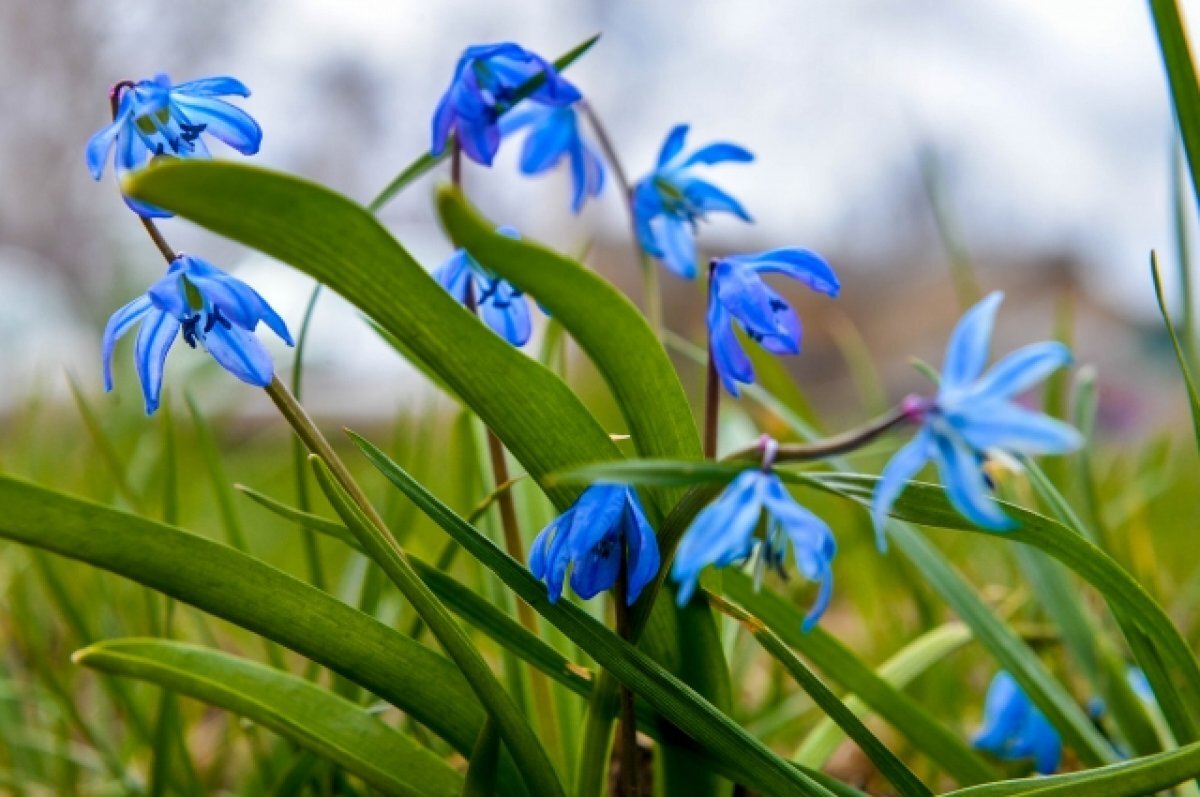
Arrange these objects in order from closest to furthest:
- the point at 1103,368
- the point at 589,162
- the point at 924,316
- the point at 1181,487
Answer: the point at 589,162, the point at 1181,487, the point at 1103,368, the point at 924,316

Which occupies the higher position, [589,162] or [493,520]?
[589,162]

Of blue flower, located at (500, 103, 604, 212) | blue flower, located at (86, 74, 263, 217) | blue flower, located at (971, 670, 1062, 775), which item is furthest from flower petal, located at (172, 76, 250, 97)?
blue flower, located at (971, 670, 1062, 775)

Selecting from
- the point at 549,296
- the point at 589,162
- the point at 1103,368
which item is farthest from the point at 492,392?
the point at 1103,368

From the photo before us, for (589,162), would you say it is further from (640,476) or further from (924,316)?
(924,316)

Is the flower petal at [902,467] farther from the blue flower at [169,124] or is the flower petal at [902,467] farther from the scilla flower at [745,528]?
the blue flower at [169,124]

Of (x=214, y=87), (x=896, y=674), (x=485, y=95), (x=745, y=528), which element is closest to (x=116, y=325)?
(x=214, y=87)

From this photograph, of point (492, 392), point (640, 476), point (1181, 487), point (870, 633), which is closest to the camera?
point (640, 476)

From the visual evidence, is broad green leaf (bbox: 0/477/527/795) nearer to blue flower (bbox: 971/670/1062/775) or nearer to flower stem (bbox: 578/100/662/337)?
flower stem (bbox: 578/100/662/337)
